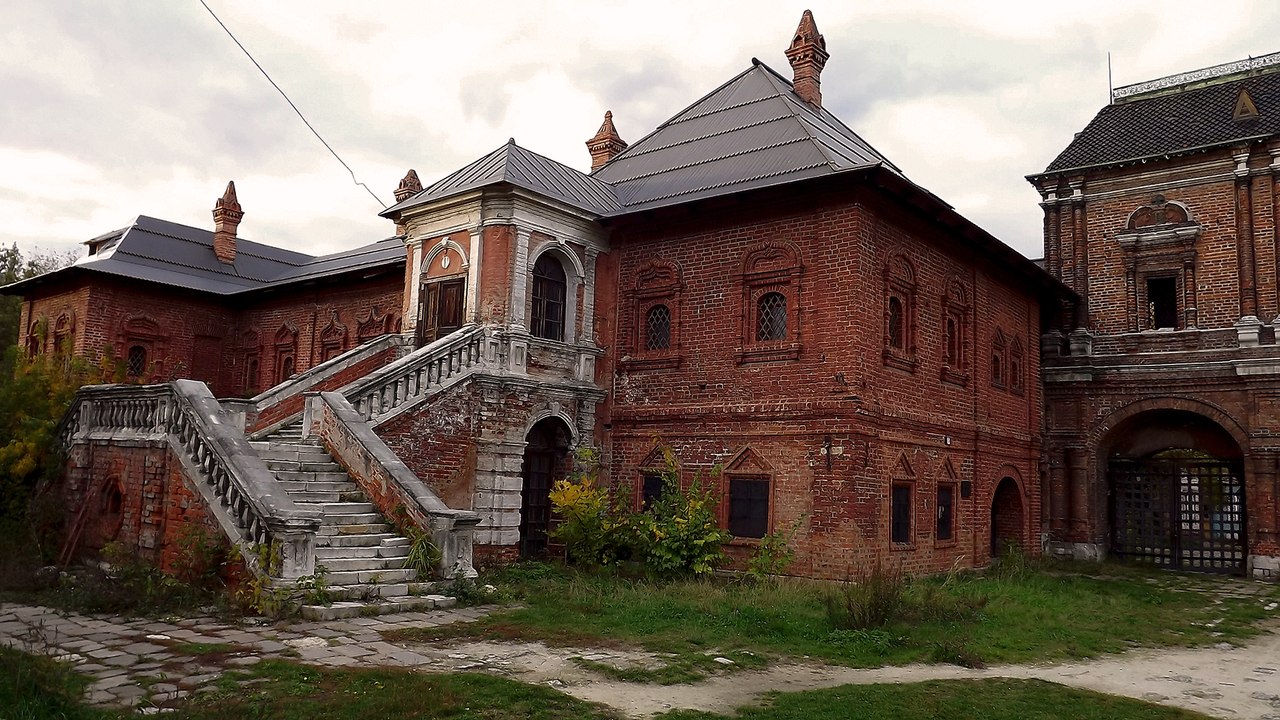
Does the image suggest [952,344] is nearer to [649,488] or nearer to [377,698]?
[649,488]

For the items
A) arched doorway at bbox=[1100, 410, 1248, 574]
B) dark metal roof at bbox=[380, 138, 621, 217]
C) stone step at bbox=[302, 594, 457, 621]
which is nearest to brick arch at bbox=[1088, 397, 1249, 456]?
arched doorway at bbox=[1100, 410, 1248, 574]

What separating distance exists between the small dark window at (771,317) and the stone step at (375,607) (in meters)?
6.63

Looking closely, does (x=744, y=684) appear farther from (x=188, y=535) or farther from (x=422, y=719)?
(x=188, y=535)

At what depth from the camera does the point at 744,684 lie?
7.39 m

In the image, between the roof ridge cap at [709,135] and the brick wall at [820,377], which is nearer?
the brick wall at [820,377]

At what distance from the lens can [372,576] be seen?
32.5 ft

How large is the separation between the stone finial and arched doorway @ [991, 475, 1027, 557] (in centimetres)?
1853

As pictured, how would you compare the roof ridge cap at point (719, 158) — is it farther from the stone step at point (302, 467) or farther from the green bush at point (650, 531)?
the stone step at point (302, 467)

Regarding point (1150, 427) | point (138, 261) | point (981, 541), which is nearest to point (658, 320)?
point (981, 541)

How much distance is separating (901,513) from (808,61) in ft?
32.0

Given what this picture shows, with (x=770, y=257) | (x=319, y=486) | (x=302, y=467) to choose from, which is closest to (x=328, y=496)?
(x=319, y=486)

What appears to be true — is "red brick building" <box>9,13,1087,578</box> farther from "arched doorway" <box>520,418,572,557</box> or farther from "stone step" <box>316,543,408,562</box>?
"stone step" <box>316,543,408,562</box>

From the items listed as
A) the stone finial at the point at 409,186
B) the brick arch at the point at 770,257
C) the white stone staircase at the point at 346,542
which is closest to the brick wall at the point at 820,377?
the brick arch at the point at 770,257

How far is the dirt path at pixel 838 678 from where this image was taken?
6883mm
